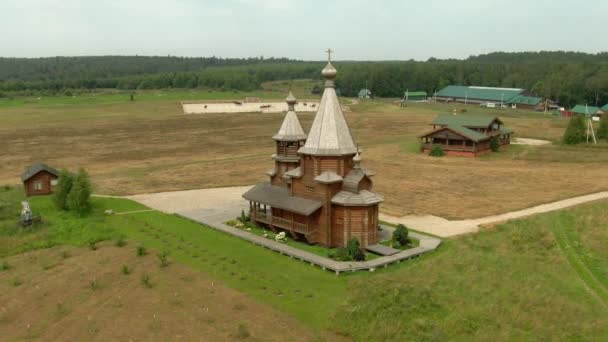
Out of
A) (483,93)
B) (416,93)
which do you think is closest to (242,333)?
(483,93)

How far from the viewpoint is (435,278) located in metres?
22.3

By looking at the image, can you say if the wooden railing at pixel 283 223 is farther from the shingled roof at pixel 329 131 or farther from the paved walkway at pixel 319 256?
the shingled roof at pixel 329 131

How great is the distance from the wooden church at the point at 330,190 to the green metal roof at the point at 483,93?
95945 millimetres

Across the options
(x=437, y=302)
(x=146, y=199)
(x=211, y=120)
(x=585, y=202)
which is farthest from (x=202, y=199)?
(x=211, y=120)

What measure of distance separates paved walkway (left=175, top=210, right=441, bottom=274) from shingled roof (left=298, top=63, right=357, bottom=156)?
16.2 ft

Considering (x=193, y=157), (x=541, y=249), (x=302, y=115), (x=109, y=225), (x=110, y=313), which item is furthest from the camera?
(x=302, y=115)

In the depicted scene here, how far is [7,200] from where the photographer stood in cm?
3684

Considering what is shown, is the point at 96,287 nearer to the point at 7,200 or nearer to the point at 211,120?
the point at 7,200

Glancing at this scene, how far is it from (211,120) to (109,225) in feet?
216

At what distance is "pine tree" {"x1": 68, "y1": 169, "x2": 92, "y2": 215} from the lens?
3225 cm

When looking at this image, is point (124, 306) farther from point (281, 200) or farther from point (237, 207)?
point (237, 207)

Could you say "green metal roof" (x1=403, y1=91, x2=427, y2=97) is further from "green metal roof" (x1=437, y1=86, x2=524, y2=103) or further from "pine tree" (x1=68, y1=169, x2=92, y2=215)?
"pine tree" (x1=68, y1=169, x2=92, y2=215)

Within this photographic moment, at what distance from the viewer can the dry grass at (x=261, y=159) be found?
3841cm

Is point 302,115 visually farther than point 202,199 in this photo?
Yes
